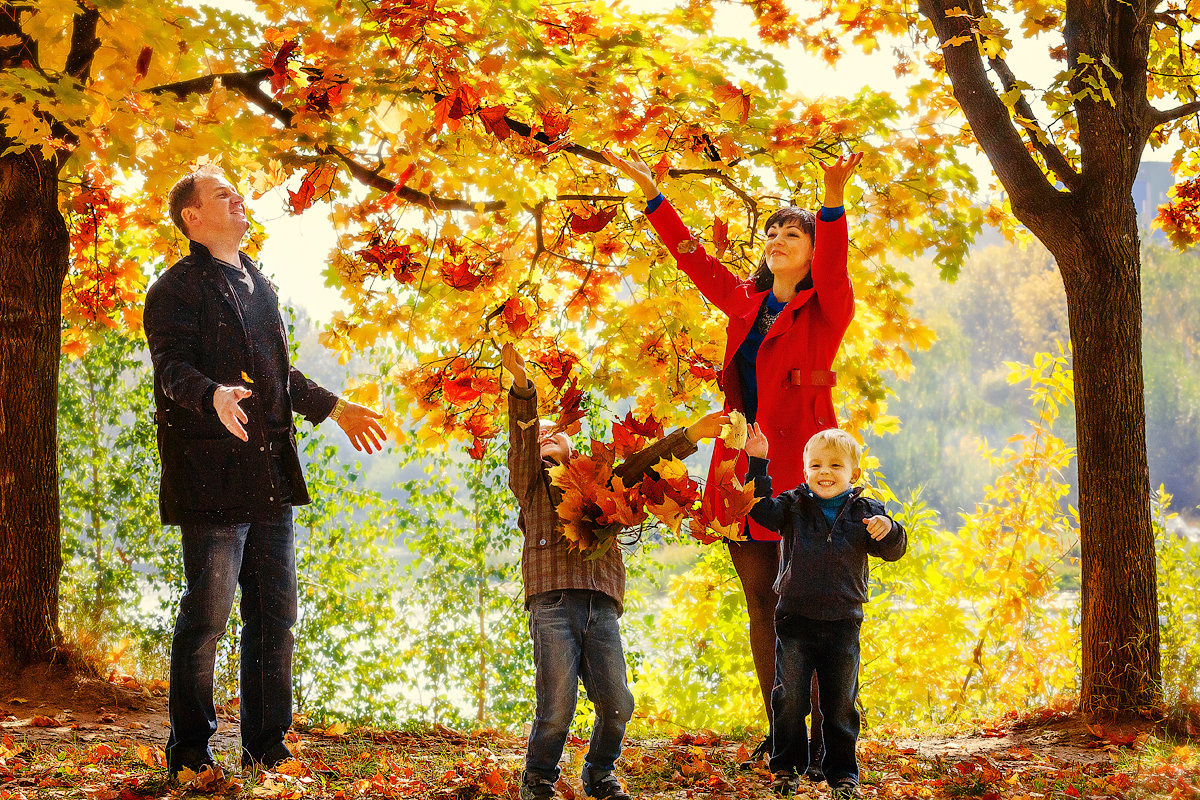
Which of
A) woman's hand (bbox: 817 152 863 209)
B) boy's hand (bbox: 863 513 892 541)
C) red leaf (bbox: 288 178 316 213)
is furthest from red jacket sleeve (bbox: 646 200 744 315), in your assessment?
red leaf (bbox: 288 178 316 213)

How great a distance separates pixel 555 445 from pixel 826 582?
833 mm

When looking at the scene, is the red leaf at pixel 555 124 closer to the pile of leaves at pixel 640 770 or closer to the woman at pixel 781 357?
the woman at pixel 781 357

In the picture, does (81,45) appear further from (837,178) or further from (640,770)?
(640,770)

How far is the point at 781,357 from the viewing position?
2.73m

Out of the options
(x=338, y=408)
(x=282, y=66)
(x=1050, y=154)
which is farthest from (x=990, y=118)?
(x=338, y=408)

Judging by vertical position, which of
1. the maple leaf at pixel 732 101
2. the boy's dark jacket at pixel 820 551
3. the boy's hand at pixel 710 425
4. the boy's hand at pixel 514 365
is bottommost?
the boy's dark jacket at pixel 820 551

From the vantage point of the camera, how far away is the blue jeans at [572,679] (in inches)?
95.1

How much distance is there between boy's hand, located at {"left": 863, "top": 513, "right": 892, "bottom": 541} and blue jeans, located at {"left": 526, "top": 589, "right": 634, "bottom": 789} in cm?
74

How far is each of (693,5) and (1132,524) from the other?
306cm

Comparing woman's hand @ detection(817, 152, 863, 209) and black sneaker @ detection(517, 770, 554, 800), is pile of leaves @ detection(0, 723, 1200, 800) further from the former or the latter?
woman's hand @ detection(817, 152, 863, 209)

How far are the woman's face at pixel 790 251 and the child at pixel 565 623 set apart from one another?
69 cm

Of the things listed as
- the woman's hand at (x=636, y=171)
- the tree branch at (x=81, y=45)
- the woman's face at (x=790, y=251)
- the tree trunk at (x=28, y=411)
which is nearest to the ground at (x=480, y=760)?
the tree trunk at (x=28, y=411)

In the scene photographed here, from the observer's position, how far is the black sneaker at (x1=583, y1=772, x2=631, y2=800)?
2402mm

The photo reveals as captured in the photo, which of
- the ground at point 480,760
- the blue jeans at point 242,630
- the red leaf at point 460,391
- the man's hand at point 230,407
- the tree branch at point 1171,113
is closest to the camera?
the man's hand at point 230,407
